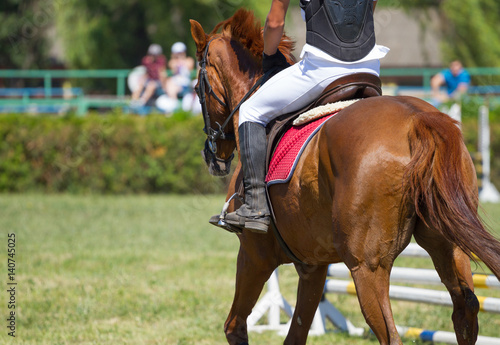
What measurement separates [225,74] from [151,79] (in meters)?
12.8

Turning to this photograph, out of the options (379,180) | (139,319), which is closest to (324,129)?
(379,180)

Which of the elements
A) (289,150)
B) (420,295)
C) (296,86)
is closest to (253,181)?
(289,150)

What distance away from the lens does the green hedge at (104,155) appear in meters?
14.3

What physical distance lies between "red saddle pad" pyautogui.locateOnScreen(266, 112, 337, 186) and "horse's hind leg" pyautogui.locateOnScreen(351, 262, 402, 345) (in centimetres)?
76

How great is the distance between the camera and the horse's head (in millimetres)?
4320

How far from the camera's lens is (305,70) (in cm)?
359

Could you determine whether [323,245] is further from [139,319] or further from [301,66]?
[139,319]

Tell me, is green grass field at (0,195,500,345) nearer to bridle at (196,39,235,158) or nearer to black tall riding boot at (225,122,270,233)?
bridle at (196,39,235,158)

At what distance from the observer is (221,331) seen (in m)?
5.48

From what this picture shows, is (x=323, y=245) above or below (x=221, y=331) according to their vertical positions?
above

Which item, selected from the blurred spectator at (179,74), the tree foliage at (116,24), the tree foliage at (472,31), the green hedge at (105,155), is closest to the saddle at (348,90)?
the green hedge at (105,155)

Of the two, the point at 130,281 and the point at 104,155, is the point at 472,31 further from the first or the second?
the point at 130,281

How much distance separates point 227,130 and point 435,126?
1.90 meters

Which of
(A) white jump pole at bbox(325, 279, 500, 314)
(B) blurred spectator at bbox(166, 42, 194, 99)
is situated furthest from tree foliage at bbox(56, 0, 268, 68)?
(A) white jump pole at bbox(325, 279, 500, 314)
